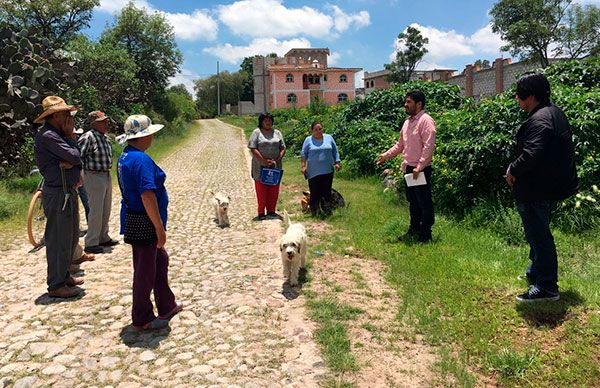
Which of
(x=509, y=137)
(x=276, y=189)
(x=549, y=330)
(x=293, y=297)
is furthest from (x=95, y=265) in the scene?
(x=509, y=137)

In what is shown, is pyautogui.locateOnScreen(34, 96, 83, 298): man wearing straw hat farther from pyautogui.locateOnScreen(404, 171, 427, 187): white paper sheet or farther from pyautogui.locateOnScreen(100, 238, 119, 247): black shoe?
pyautogui.locateOnScreen(404, 171, 427, 187): white paper sheet

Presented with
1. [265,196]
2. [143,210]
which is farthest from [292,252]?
[265,196]

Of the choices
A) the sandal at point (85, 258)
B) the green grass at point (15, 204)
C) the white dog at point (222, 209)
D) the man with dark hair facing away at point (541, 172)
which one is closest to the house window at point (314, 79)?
the green grass at point (15, 204)

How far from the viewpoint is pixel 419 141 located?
593cm

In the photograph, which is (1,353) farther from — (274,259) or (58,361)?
(274,259)

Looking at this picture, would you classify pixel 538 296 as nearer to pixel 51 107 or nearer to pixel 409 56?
pixel 51 107

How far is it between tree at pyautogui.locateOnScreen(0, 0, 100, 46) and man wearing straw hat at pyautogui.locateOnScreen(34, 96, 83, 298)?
31.3 m

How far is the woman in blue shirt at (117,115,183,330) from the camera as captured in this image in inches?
151

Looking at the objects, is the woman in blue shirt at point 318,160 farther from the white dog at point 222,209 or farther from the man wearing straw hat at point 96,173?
the man wearing straw hat at point 96,173

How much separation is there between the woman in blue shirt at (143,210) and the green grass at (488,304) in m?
1.65

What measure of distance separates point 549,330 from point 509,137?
399 cm

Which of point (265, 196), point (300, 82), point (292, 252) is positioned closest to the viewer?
point (292, 252)

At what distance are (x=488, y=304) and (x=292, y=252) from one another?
2.00 meters

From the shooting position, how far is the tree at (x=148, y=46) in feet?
120
